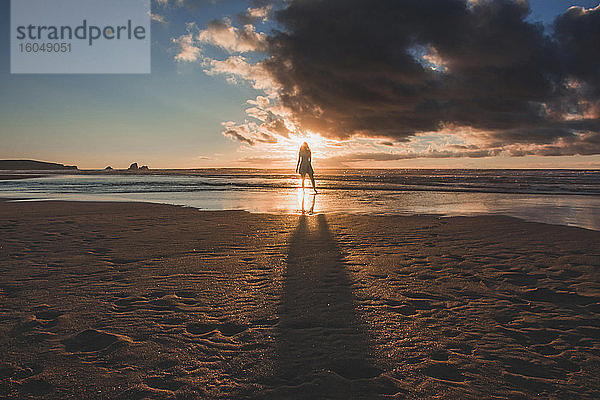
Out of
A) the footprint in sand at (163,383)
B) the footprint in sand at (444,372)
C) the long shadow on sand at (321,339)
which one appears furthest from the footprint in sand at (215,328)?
the footprint in sand at (444,372)

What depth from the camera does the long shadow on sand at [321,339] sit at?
2887 mm

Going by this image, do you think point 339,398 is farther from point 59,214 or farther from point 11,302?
point 59,214

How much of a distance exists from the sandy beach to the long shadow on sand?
0.06ft

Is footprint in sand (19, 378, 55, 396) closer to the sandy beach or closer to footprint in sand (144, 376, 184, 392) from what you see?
the sandy beach

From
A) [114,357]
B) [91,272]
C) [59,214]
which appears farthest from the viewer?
[59,214]

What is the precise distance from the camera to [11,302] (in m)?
4.54

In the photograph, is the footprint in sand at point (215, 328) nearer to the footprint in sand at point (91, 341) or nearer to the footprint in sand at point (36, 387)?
the footprint in sand at point (91, 341)

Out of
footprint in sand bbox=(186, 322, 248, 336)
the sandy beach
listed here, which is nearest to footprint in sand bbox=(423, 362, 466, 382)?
the sandy beach

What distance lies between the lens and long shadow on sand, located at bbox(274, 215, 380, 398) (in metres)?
2.89

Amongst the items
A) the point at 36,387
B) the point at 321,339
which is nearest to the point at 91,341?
the point at 36,387

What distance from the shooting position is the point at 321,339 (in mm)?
3621

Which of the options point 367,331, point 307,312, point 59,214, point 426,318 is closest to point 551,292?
point 426,318

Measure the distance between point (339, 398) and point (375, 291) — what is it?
238 centimetres

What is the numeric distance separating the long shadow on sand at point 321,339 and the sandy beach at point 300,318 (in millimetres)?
19
